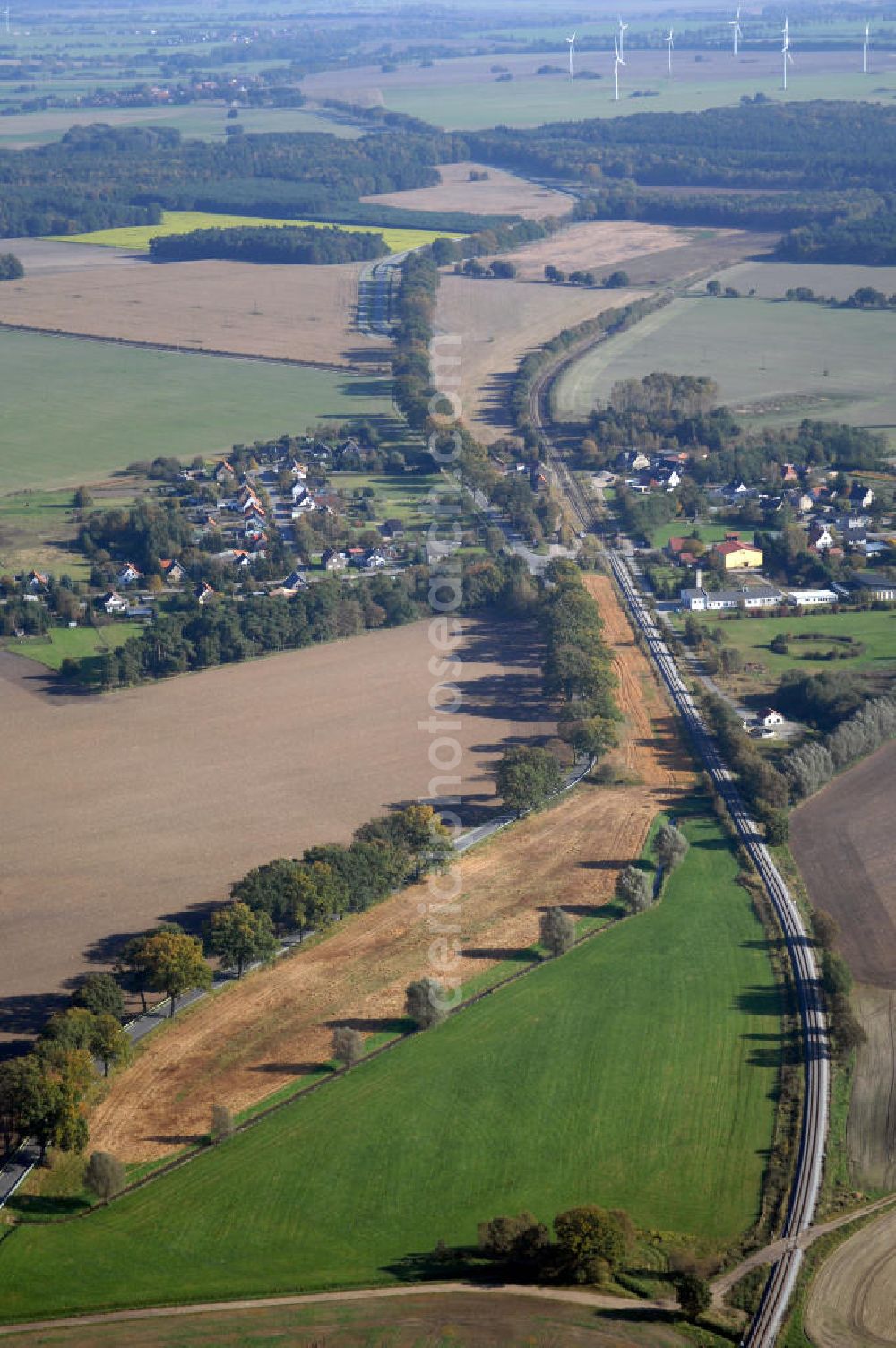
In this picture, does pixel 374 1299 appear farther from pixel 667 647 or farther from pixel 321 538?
pixel 321 538

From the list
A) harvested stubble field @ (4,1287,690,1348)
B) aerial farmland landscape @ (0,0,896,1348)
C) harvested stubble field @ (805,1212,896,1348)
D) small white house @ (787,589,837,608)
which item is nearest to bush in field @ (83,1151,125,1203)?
aerial farmland landscape @ (0,0,896,1348)

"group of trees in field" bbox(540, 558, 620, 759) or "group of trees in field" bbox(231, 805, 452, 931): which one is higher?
"group of trees in field" bbox(540, 558, 620, 759)

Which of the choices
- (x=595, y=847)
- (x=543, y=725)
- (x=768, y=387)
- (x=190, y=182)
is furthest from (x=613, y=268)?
(x=595, y=847)

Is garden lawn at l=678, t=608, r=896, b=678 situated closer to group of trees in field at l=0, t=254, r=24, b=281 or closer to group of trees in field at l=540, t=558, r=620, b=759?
group of trees in field at l=540, t=558, r=620, b=759

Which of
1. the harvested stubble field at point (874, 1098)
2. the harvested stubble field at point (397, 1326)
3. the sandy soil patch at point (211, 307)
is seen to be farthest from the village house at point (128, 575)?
the harvested stubble field at point (397, 1326)

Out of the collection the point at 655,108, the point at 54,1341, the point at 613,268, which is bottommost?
the point at 54,1341

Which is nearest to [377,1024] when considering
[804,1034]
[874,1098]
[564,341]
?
[804,1034]
